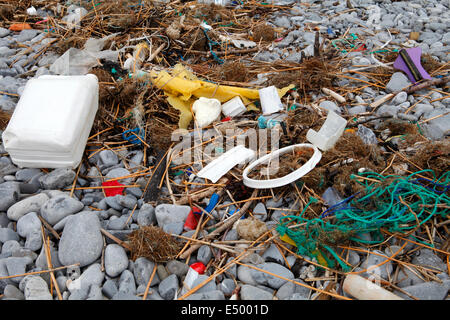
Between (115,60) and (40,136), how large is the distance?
143 cm

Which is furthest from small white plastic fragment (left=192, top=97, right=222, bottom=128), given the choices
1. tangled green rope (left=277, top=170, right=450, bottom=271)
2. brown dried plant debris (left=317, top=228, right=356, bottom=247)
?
brown dried plant debris (left=317, top=228, right=356, bottom=247)

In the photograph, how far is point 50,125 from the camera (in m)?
2.67

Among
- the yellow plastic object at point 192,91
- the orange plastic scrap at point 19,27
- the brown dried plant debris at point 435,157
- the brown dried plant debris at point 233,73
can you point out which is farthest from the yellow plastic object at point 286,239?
the orange plastic scrap at point 19,27

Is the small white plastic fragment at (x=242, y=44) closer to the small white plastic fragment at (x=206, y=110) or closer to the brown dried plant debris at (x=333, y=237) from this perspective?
the small white plastic fragment at (x=206, y=110)

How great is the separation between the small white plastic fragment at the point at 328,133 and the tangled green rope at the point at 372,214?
0.35m

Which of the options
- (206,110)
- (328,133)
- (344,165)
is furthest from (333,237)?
(206,110)

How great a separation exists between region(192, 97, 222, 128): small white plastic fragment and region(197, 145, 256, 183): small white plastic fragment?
44 centimetres

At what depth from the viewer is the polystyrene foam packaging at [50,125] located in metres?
2.64

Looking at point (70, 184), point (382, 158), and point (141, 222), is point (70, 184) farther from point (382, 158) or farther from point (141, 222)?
point (382, 158)

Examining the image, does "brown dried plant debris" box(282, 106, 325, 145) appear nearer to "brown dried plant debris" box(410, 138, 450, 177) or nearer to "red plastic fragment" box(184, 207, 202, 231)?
"brown dried plant debris" box(410, 138, 450, 177)

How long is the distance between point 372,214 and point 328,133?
782 millimetres

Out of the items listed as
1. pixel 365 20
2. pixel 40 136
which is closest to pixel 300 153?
pixel 40 136

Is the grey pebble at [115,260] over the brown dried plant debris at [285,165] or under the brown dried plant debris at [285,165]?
under

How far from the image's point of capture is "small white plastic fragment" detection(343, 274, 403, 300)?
5.98 feet
